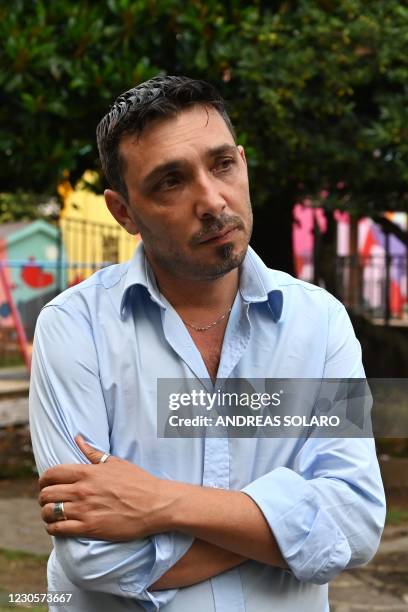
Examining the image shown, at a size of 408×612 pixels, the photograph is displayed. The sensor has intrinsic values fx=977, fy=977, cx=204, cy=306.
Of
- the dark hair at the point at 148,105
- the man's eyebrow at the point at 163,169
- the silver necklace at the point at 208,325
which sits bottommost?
the silver necklace at the point at 208,325

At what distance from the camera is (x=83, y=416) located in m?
1.92

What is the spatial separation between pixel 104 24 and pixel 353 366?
5635 mm

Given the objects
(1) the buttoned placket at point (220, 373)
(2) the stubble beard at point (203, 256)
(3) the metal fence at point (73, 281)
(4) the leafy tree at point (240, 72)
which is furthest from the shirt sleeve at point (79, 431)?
(3) the metal fence at point (73, 281)

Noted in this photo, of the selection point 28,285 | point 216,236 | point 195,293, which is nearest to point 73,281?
point 28,285

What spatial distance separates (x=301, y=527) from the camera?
184 centimetres

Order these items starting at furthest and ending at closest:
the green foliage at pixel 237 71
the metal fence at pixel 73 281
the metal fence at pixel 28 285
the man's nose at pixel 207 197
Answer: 1. the metal fence at pixel 73 281
2. the metal fence at pixel 28 285
3. the green foliage at pixel 237 71
4. the man's nose at pixel 207 197

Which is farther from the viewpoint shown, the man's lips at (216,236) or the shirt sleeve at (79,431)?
the man's lips at (216,236)

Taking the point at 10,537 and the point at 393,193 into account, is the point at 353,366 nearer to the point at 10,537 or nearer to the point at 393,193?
the point at 10,537

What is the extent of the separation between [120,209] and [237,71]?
5.12m

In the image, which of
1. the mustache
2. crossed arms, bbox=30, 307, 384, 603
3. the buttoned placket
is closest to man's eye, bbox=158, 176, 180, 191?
the mustache

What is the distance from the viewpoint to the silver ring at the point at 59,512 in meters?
1.85

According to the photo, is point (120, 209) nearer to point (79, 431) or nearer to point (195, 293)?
point (195, 293)

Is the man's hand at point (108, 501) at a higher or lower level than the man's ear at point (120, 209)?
lower

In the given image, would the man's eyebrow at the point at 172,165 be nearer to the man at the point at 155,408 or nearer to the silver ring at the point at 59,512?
the man at the point at 155,408
